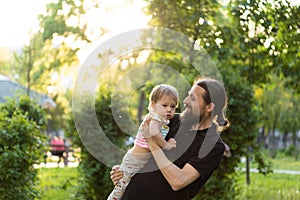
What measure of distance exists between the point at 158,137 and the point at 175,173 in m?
0.21

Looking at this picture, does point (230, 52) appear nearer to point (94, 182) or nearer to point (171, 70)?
point (171, 70)

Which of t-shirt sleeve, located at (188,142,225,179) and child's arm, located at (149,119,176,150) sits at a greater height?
child's arm, located at (149,119,176,150)

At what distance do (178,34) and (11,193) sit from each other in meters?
4.02

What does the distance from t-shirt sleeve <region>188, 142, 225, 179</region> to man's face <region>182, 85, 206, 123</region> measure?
0.18 m

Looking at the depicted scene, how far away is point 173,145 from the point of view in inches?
129

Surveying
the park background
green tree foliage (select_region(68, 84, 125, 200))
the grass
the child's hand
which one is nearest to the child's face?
the child's hand

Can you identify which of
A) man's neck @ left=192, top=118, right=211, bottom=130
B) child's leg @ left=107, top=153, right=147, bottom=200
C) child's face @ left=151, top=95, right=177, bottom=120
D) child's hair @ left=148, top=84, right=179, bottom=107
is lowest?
child's leg @ left=107, top=153, right=147, bottom=200

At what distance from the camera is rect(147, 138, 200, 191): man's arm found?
3.15 meters

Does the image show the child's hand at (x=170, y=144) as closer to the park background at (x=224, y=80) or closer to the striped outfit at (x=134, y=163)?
the striped outfit at (x=134, y=163)

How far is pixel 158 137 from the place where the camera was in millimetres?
3230

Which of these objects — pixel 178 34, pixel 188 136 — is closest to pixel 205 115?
pixel 188 136

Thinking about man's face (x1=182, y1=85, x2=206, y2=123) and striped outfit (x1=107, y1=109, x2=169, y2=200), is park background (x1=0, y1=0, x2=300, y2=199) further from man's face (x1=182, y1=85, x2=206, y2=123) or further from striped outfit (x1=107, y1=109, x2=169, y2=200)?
man's face (x1=182, y1=85, x2=206, y2=123)

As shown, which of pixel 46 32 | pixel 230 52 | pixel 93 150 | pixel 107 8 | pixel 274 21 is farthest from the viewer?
pixel 46 32

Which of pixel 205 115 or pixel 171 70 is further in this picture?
pixel 171 70
